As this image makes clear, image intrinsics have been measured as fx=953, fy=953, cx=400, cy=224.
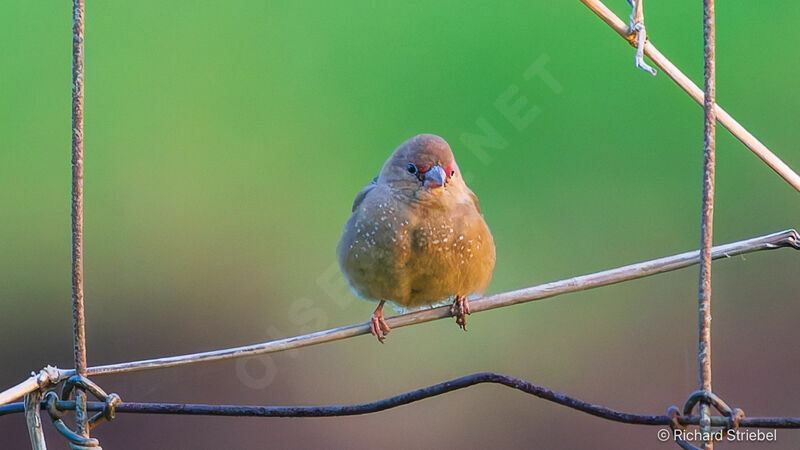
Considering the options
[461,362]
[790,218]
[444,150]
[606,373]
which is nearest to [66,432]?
[444,150]

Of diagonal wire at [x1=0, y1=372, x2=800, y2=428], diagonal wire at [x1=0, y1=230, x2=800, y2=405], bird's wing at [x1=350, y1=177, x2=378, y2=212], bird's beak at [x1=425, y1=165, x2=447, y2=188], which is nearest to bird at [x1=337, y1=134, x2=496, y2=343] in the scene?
bird's beak at [x1=425, y1=165, x2=447, y2=188]

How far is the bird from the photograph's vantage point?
2783mm

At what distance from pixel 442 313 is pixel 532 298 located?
1.35 feet

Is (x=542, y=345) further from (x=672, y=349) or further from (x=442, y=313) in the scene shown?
(x=442, y=313)

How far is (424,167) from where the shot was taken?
109 inches

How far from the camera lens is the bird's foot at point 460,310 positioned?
8.64 feet

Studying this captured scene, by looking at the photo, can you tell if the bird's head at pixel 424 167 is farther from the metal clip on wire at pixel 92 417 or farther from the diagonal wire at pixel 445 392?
the metal clip on wire at pixel 92 417

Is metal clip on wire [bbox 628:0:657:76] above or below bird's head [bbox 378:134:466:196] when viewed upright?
below

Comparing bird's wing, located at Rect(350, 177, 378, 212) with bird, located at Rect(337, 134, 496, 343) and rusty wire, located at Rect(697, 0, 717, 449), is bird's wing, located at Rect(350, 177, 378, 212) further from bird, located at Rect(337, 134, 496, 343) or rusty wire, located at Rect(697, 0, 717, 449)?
rusty wire, located at Rect(697, 0, 717, 449)

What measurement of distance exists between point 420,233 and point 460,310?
0.89 feet

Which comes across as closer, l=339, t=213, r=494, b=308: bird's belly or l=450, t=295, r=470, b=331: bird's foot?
l=450, t=295, r=470, b=331: bird's foot

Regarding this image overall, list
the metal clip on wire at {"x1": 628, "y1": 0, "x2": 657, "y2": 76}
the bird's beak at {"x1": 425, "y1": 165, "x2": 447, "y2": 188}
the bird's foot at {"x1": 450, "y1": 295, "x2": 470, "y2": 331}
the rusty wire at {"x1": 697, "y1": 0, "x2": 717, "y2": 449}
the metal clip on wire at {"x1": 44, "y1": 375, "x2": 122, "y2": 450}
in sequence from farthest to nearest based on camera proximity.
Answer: the bird's beak at {"x1": 425, "y1": 165, "x2": 447, "y2": 188}
the bird's foot at {"x1": 450, "y1": 295, "x2": 470, "y2": 331}
the metal clip on wire at {"x1": 628, "y1": 0, "x2": 657, "y2": 76}
the metal clip on wire at {"x1": 44, "y1": 375, "x2": 122, "y2": 450}
the rusty wire at {"x1": 697, "y1": 0, "x2": 717, "y2": 449}

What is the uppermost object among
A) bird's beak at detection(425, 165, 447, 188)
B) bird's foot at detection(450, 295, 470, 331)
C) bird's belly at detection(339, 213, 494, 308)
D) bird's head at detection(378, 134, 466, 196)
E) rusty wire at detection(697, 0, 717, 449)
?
bird's head at detection(378, 134, 466, 196)

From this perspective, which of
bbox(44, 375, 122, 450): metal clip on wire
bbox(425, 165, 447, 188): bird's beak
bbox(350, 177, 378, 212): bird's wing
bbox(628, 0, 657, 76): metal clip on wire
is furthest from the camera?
bbox(350, 177, 378, 212): bird's wing
